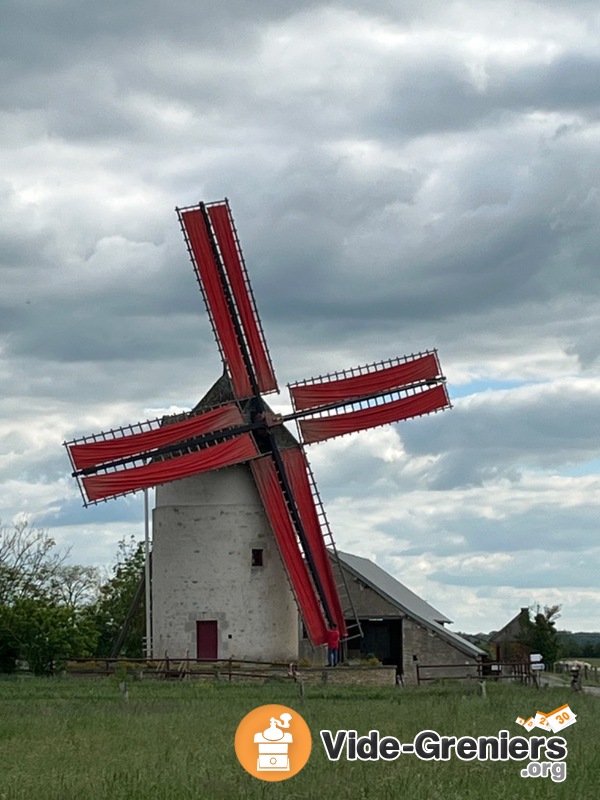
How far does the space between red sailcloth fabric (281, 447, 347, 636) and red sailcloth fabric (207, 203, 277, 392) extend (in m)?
1.99

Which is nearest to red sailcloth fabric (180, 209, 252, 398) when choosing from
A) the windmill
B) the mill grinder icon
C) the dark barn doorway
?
the windmill

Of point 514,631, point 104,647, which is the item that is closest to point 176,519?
point 104,647

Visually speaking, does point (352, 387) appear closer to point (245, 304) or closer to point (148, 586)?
point (245, 304)

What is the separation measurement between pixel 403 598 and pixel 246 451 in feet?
35.1

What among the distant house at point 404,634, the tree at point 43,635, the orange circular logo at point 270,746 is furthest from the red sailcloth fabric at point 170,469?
the orange circular logo at point 270,746

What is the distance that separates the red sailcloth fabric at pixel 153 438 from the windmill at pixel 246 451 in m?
0.04

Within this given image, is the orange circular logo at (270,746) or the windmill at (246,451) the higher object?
the windmill at (246,451)

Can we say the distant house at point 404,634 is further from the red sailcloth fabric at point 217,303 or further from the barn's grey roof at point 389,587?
the red sailcloth fabric at point 217,303

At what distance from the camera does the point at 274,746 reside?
50.1 ft

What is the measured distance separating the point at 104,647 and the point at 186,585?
49.9 ft

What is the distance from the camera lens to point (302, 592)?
124 feet

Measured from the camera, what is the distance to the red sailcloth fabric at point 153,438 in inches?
1430

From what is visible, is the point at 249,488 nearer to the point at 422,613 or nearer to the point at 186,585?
the point at 186,585

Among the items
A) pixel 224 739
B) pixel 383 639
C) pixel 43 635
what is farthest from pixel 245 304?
pixel 224 739
